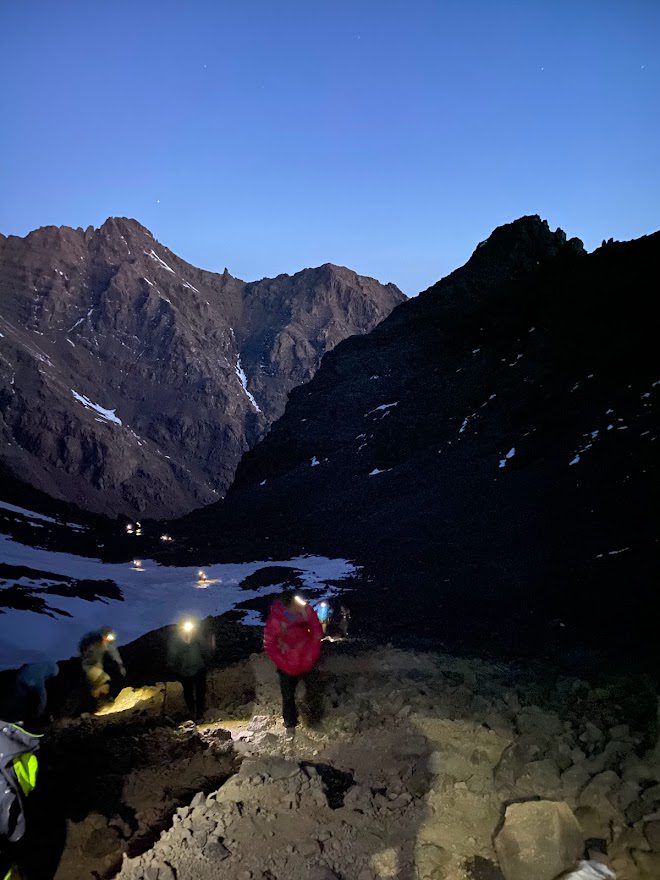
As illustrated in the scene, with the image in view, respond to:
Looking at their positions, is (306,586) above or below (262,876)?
below

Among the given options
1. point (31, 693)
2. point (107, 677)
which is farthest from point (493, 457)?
point (31, 693)

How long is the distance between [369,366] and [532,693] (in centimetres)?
9789

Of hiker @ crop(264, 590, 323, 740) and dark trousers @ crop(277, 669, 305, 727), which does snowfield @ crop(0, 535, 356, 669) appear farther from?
hiker @ crop(264, 590, 323, 740)

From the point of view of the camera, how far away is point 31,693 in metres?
4.02

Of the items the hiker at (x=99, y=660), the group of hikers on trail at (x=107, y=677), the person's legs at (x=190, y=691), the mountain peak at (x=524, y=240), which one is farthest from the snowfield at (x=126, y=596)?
the mountain peak at (x=524, y=240)

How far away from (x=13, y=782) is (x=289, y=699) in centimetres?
433

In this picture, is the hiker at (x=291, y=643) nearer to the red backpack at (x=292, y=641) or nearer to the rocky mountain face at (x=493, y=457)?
the red backpack at (x=292, y=641)

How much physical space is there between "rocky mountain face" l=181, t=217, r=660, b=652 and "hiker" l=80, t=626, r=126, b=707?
14.6 m

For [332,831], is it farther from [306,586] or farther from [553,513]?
[553,513]

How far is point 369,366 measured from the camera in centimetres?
10375

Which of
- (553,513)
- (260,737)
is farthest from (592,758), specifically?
(553,513)

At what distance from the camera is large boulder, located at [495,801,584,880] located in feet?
13.0

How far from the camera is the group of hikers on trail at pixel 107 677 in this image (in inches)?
134

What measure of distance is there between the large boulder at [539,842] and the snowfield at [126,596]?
18.2m
